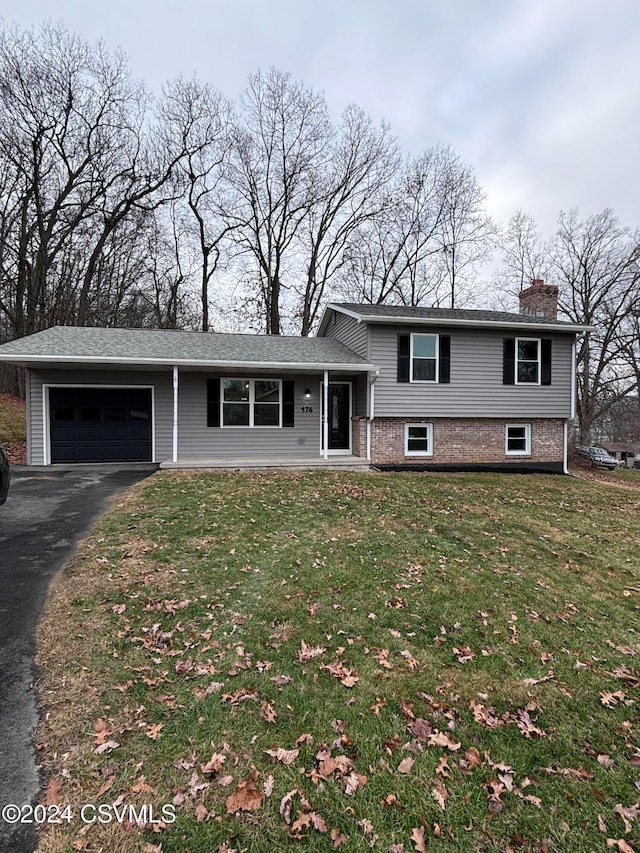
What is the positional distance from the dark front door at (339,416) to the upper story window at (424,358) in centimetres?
216

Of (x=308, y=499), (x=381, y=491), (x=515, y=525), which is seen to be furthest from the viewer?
(x=381, y=491)

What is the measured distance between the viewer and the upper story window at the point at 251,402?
12.4 metres

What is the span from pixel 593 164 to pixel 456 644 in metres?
20.9

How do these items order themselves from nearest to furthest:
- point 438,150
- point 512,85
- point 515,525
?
point 515,525, point 512,85, point 438,150

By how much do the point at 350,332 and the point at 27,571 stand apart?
11.0 meters

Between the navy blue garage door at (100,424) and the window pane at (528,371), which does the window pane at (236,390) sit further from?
the window pane at (528,371)

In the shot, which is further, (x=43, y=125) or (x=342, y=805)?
(x=43, y=125)

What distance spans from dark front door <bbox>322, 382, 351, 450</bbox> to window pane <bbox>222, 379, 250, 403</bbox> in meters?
2.59

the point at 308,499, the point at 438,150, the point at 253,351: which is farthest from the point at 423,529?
the point at 438,150

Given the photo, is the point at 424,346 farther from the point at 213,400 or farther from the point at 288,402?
the point at 213,400

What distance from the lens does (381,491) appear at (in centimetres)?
887

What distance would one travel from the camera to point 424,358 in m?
12.4

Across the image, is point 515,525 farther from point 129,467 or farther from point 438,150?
point 438,150

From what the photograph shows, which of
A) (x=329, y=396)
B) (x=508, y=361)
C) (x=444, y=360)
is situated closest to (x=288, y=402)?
(x=329, y=396)
